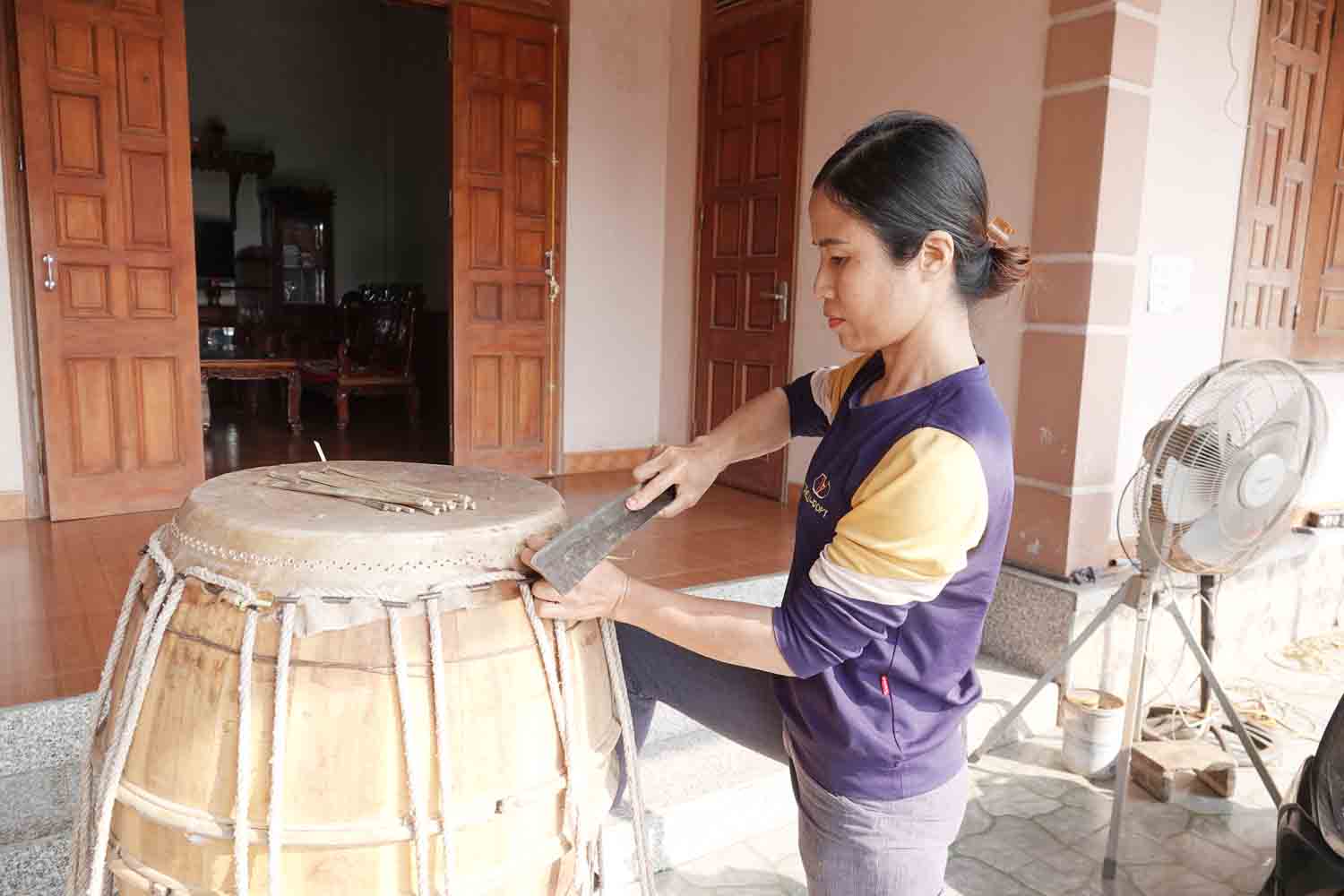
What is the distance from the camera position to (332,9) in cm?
885

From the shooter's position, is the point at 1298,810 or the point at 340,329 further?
the point at 340,329

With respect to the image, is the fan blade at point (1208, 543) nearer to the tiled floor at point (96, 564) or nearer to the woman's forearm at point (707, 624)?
the tiled floor at point (96, 564)

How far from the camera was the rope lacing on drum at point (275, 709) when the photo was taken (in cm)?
86

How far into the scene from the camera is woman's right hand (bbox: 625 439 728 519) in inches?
44.8

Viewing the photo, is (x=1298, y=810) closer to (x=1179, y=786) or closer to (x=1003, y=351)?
(x=1179, y=786)

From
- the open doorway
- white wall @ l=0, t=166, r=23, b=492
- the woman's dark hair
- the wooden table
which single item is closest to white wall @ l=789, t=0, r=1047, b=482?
the woman's dark hair

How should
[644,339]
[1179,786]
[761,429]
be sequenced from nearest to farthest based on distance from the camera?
1. [761,429]
2. [1179,786]
3. [644,339]

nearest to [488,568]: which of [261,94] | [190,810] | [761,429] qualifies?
[190,810]

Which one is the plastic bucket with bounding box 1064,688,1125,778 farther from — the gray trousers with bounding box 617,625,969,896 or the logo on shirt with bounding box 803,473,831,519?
the logo on shirt with bounding box 803,473,831,519

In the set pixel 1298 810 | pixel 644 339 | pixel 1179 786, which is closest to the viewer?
pixel 1298 810

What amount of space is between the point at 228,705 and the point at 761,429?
92 cm

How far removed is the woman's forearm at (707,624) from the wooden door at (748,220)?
9.49 feet

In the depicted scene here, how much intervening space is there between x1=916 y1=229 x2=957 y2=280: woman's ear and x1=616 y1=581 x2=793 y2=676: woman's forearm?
0.46 m

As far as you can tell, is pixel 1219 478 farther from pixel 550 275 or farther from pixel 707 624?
pixel 550 275
